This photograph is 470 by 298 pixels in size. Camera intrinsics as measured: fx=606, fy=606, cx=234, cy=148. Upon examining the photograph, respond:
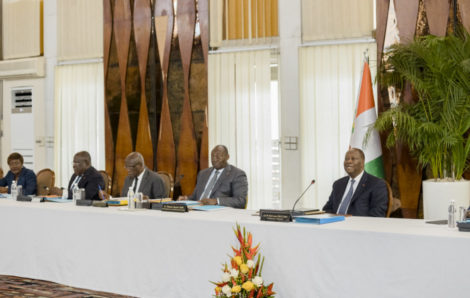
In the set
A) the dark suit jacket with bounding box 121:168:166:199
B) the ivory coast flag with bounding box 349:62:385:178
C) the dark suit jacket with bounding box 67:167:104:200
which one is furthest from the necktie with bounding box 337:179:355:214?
the dark suit jacket with bounding box 67:167:104:200

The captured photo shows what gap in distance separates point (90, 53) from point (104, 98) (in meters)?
0.78

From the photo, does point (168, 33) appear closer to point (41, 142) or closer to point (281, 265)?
point (41, 142)

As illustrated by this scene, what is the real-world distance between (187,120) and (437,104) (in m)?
3.42

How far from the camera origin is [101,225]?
14.9 ft

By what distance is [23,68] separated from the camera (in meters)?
9.57

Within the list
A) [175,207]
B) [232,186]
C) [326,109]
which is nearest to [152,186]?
[232,186]

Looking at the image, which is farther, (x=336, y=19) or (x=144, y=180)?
(x=336, y=19)

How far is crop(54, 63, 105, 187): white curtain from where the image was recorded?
915cm

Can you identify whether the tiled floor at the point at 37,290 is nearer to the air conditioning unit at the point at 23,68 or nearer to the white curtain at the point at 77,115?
the white curtain at the point at 77,115

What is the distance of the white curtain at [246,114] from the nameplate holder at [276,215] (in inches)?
155

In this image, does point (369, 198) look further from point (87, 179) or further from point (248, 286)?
point (87, 179)

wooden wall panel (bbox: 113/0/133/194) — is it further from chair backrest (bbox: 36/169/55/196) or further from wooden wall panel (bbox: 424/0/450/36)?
wooden wall panel (bbox: 424/0/450/36)

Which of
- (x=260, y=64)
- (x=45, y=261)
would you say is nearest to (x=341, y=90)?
(x=260, y=64)

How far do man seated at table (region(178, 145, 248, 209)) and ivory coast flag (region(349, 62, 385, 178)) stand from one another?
61.7 inches
